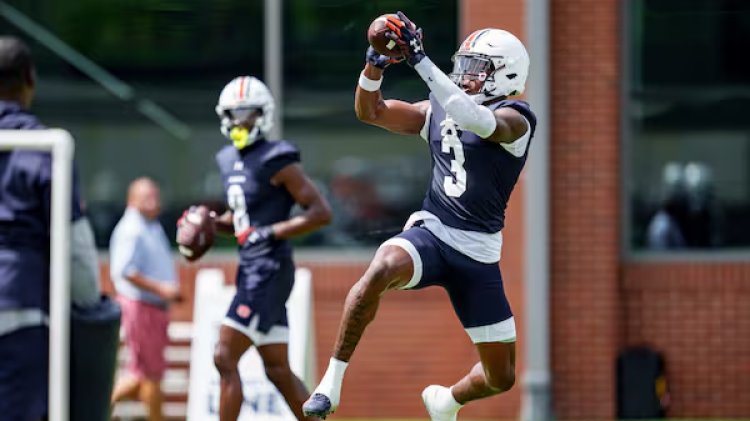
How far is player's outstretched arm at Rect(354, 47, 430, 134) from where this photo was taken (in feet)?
23.5

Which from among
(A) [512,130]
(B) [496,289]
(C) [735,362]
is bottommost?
(C) [735,362]

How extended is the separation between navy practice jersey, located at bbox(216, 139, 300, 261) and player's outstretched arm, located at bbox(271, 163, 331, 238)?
4 centimetres

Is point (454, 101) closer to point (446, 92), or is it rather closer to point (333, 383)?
point (446, 92)

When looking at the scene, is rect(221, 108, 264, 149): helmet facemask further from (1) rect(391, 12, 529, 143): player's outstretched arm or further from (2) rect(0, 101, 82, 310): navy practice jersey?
(2) rect(0, 101, 82, 310): navy practice jersey

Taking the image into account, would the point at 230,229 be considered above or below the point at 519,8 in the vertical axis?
below

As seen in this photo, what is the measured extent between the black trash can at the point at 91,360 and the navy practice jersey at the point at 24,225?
0.28 metres

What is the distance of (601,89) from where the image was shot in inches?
473

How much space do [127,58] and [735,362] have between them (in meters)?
5.17

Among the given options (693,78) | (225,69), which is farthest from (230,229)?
(693,78)

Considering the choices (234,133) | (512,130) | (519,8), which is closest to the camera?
(512,130)

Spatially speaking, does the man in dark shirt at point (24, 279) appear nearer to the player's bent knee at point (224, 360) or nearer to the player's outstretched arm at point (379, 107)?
the player's outstretched arm at point (379, 107)

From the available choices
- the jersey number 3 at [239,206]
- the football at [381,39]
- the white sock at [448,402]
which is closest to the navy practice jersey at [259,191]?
the jersey number 3 at [239,206]

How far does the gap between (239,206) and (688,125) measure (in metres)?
4.95

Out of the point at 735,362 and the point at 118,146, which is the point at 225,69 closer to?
the point at 118,146
